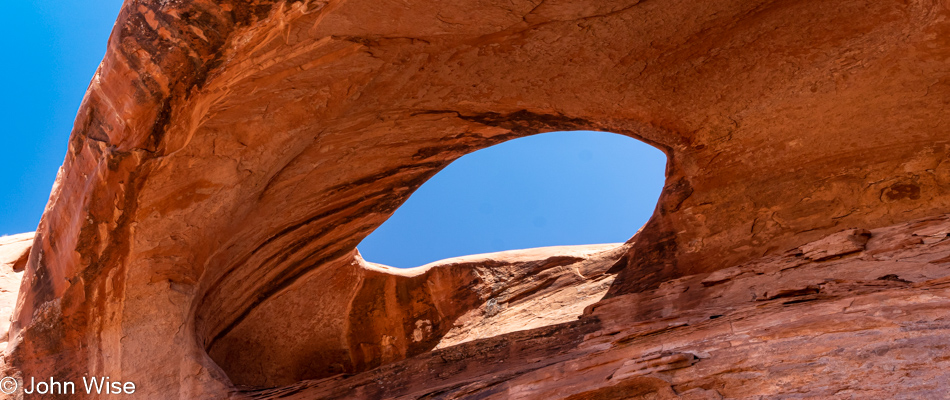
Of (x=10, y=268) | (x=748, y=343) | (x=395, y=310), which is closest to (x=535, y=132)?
(x=395, y=310)

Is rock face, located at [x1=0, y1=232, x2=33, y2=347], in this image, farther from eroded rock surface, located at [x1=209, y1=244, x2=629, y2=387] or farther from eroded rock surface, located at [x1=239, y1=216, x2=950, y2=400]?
eroded rock surface, located at [x1=239, y1=216, x2=950, y2=400]

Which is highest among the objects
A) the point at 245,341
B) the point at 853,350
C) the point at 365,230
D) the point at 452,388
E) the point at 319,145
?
the point at 319,145

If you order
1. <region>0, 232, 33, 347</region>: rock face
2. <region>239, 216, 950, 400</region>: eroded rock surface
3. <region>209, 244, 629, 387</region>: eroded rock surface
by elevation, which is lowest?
<region>239, 216, 950, 400</region>: eroded rock surface

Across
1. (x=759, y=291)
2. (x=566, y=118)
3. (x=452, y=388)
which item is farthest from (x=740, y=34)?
(x=452, y=388)

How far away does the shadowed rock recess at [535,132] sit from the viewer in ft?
16.5

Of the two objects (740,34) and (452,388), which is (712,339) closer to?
(452,388)

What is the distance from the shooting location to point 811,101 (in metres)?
6.39

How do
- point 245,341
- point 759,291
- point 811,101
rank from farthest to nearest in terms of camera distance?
point 245,341, point 811,101, point 759,291

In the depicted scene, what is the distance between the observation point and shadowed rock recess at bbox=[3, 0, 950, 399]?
5.02 metres

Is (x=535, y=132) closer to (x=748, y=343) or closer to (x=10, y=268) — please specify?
(x=748, y=343)

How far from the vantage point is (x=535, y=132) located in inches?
325

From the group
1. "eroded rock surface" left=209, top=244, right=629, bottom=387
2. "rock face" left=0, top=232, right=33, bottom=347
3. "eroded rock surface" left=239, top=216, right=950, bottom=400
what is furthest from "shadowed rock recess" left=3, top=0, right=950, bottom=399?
"rock face" left=0, top=232, right=33, bottom=347

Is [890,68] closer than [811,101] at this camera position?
Yes

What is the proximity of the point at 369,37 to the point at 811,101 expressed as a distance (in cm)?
440
